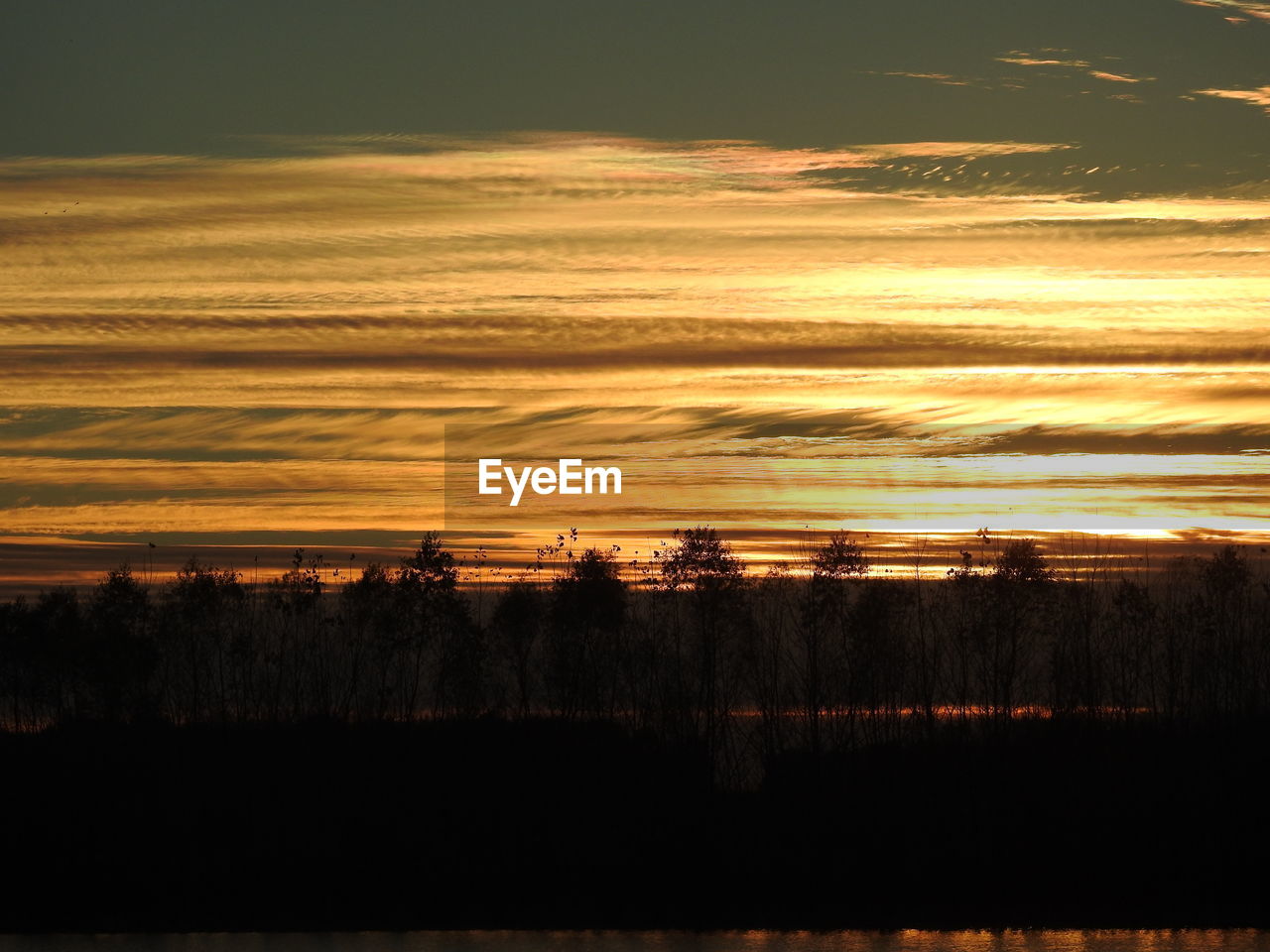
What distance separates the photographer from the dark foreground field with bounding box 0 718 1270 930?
106ft

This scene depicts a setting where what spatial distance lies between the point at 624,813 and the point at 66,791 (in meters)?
15.9

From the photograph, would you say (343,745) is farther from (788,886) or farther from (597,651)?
(788,886)

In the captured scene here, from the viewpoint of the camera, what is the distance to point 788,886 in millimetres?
33031

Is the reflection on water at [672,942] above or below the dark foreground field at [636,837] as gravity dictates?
below

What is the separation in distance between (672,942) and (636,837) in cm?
569

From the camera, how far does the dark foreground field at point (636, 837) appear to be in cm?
3238

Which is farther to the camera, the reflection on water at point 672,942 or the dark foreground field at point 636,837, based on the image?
the dark foreground field at point 636,837

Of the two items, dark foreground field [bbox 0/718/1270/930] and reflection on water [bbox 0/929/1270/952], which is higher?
dark foreground field [bbox 0/718/1270/930]

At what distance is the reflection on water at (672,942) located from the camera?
95.2ft

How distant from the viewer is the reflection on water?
29.0 metres

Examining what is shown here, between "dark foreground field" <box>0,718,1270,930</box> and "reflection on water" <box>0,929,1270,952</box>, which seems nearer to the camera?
"reflection on water" <box>0,929,1270,952</box>

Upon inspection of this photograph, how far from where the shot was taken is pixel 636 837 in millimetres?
35500

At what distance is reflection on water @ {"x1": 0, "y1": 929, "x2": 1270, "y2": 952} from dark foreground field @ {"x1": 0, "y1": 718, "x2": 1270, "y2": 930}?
0.87 m

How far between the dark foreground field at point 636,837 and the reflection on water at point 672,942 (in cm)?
87
